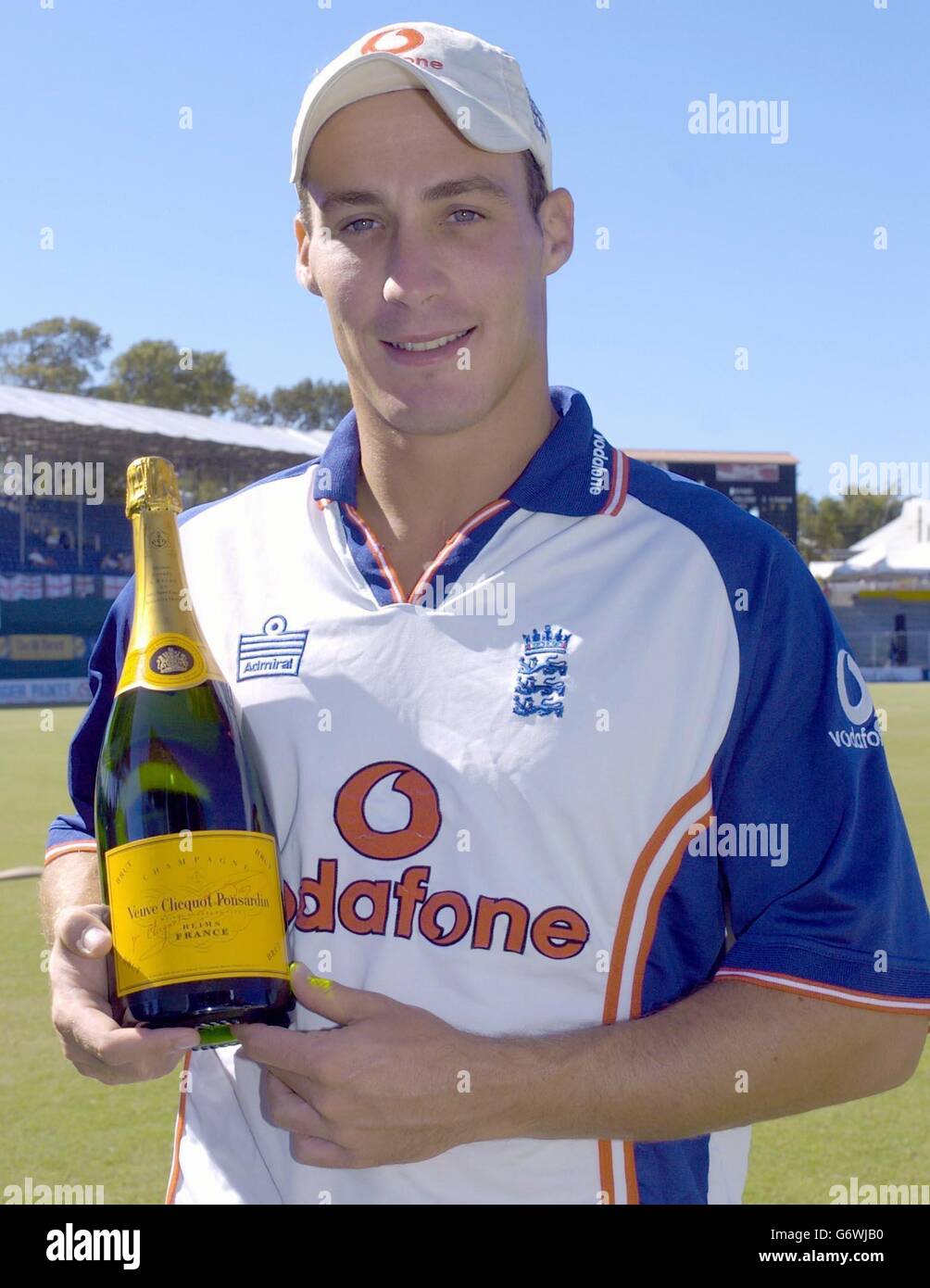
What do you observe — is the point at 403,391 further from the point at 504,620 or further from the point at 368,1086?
the point at 368,1086

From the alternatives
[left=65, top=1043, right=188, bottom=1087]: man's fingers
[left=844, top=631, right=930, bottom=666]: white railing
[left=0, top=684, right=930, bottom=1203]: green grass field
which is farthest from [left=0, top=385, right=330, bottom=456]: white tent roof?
[left=65, top=1043, right=188, bottom=1087]: man's fingers

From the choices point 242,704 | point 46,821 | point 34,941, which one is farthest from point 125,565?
point 242,704

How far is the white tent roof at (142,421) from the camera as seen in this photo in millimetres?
30531

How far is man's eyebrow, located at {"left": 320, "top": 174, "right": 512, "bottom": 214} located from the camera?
1.67 meters

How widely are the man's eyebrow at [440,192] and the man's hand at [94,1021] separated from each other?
937 millimetres

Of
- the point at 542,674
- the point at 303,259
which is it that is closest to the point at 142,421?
the point at 303,259

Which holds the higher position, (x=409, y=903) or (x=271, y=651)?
(x=271, y=651)

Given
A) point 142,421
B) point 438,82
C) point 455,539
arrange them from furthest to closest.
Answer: point 142,421, point 455,539, point 438,82

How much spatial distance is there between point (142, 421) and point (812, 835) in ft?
109

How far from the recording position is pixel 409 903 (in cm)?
156

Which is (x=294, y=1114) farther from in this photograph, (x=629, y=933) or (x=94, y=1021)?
(x=629, y=933)

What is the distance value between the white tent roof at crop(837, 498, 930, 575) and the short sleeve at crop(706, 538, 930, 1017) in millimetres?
47072

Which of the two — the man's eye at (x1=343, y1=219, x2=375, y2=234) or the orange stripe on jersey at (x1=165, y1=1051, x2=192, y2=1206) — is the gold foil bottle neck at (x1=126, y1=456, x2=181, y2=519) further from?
the orange stripe on jersey at (x1=165, y1=1051, x2=192, y2=1206)
